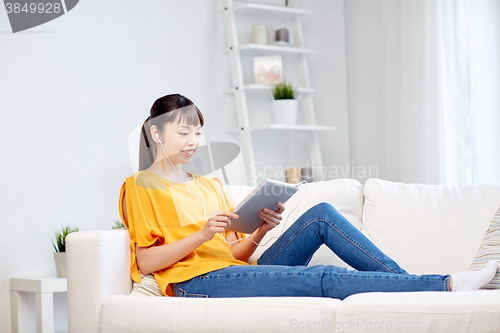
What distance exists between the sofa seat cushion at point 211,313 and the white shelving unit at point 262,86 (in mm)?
1503

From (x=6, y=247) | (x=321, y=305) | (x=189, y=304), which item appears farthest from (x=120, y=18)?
(x=321, y=305)

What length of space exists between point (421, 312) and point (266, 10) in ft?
7.18

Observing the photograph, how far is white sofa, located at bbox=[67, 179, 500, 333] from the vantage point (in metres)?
1.20

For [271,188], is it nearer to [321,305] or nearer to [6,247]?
[321,305]

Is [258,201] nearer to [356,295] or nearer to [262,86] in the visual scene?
[356,295]

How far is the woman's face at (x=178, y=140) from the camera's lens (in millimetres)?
1625

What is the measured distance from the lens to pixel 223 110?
3.00 meters

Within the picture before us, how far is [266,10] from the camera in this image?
2965 millimetres

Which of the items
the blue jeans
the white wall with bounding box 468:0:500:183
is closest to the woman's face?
the blue jeans

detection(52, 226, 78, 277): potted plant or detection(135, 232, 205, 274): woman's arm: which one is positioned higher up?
detection(135, 232, 205, 274): woman's arm

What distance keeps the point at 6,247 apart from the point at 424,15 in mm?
2371

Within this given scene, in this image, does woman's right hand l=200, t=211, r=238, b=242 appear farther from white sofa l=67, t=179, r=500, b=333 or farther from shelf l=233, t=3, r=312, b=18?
shelf l=233, t=3, r=312, b=18

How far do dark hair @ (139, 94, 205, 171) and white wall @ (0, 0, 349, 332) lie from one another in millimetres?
1011

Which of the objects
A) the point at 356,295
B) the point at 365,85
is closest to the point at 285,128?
the point at 365,85
